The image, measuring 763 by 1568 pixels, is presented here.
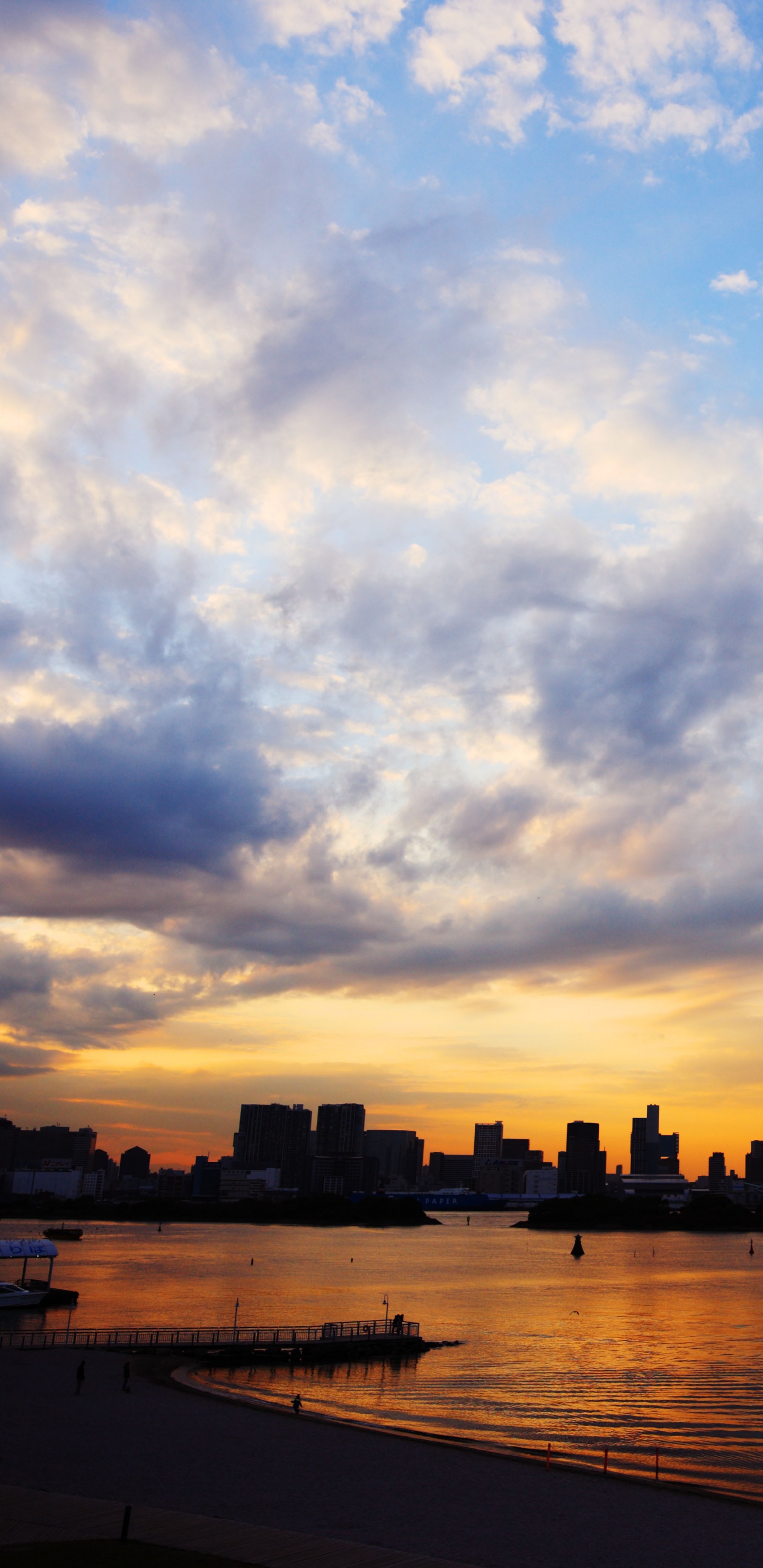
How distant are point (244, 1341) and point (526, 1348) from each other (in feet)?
73.9

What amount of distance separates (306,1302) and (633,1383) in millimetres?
55143

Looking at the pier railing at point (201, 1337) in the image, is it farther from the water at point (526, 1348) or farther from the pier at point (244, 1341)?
the water at point (526, 1348)

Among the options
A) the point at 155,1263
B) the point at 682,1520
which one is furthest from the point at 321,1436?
the point at 155,1263

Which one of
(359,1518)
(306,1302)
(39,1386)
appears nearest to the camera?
(359,1518)

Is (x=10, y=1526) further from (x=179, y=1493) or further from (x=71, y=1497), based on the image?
(x=179, y=1493)

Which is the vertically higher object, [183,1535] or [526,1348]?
[183,1535]

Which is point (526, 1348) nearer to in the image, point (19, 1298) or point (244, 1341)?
point (244, 1341)

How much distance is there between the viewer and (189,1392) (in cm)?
6019

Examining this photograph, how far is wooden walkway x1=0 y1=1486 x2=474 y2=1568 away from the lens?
28.5 metres

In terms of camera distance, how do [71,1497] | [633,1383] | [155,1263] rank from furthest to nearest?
[155,1263], [633,1383], [71,1497]

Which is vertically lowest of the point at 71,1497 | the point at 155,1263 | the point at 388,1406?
the point at 155,1263

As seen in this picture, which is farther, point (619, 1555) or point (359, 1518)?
point (359, 1518)

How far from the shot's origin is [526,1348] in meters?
85.8

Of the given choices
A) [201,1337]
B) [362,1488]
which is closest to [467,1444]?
[362,1488]
